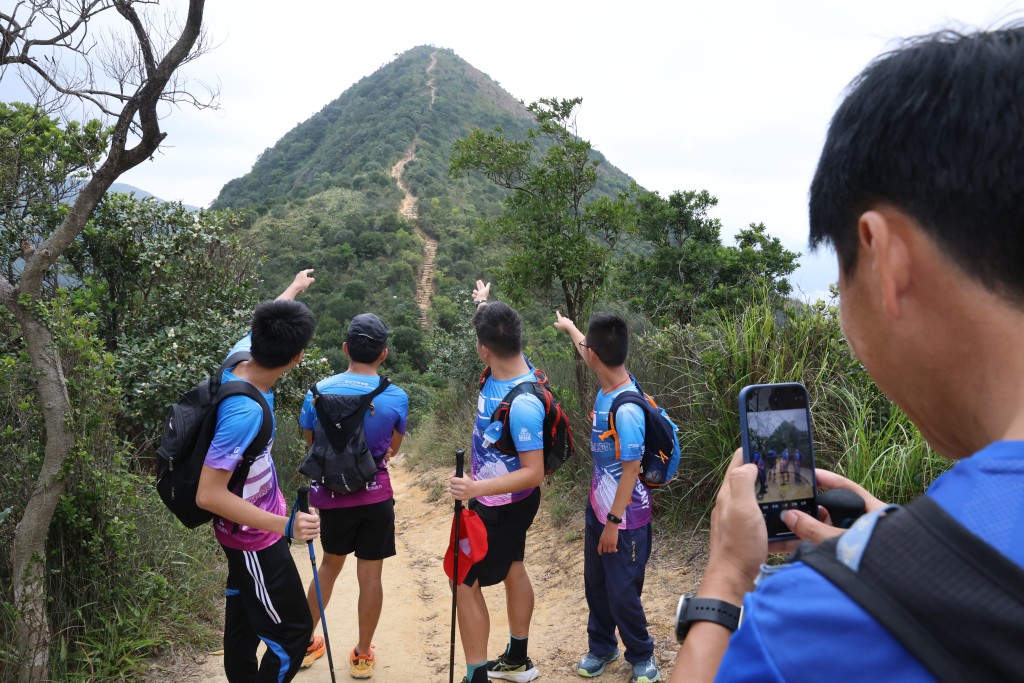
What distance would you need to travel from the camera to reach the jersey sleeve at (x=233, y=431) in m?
2.76

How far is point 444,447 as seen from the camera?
10180 millimetres

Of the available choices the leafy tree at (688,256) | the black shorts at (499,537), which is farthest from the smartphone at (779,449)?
the leafy tree at (688,256)

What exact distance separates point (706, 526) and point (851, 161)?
4.95m

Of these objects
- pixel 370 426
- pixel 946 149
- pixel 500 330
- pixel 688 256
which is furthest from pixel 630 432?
pixel 688 256

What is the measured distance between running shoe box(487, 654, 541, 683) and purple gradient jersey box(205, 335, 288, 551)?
1.75 metres

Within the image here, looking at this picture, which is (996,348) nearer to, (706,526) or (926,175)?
(926,175)

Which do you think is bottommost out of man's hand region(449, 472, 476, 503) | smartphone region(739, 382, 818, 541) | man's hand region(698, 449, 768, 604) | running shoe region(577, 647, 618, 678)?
running shoe region(577, 647, 618, 678)

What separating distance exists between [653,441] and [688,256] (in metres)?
9.73

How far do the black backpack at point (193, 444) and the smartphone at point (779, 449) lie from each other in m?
2.19

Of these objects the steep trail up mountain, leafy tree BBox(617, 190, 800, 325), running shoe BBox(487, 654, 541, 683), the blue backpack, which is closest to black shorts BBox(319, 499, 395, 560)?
running shoe BBox(487, 654, 541, 683)

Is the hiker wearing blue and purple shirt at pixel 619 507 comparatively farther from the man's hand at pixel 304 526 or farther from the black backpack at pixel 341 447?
the man's hand at pixel 304 526

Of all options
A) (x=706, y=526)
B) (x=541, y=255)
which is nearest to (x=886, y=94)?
(x=706, y=526)

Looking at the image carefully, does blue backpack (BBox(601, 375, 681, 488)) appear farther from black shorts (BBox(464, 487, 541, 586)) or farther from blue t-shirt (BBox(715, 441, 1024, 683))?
blue t-shirt (BBox(715, 441, 1024, 683))

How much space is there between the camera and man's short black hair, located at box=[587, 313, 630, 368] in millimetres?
3725
